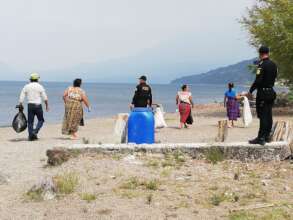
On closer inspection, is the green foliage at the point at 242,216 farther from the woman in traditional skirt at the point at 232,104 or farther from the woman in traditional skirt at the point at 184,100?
the woman in traditional skirt at the point at 232,104

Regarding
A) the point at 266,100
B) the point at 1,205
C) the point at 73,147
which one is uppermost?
the point at 266,100

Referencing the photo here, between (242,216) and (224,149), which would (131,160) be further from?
(242,216)

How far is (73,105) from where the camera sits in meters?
15.3

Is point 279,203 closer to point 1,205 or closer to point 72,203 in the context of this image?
point 72,203

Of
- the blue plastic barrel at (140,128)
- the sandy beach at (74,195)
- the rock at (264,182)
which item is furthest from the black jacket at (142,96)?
the rock at (264,182)

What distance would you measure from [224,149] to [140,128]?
204 centimetres

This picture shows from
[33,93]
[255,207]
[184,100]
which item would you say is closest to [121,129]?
[33,93]

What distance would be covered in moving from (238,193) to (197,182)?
889mm

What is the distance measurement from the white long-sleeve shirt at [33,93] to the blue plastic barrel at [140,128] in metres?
4.07

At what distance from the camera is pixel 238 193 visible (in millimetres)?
8070

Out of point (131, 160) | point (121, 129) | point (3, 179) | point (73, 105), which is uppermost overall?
point (73, 105)

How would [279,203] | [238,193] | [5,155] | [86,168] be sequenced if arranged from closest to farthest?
[279,203], [238,193], [86,168], [5,155]

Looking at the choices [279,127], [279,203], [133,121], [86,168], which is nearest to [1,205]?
[86,168]

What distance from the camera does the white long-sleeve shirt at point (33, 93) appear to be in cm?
1514
